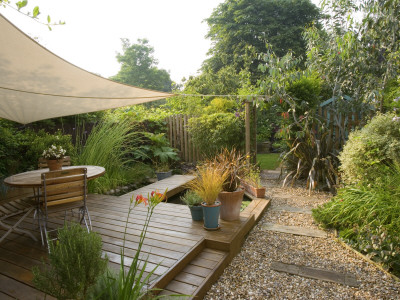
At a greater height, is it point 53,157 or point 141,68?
point 141,68

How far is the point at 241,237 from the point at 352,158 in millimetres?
2216

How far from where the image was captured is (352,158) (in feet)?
12.5

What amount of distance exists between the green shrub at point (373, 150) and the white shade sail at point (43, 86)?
2.96 metres

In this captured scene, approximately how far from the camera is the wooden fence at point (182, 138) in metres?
7.24

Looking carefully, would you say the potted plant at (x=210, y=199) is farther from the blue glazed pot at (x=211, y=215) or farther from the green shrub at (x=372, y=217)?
the green shrub at (x=372, y=217)

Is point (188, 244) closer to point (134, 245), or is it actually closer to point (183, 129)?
point (134, 245)

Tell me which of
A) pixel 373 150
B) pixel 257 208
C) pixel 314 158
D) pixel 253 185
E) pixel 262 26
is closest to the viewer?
pixel 373 150

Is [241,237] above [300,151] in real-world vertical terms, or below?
below

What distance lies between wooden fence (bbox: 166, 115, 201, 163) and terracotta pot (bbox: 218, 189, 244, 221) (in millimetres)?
4067

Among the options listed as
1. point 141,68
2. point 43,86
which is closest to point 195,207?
point 43,86

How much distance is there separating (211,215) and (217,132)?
3541 mm

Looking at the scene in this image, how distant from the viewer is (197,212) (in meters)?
3.08

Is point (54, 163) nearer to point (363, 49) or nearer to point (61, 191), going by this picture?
point (61, 191)

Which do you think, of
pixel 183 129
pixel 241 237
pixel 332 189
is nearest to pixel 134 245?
pixel 241 237
